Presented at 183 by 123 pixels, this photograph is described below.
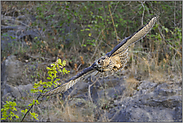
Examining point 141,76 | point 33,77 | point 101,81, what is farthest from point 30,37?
point 141,76

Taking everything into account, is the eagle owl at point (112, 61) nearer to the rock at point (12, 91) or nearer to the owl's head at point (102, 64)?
the owl's head at point (102, 64)

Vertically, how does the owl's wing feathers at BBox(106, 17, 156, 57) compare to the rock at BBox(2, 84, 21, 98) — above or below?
above

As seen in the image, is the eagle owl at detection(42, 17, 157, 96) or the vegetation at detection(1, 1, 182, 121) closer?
the eagle owl at detection(42, 17, 157, 96)

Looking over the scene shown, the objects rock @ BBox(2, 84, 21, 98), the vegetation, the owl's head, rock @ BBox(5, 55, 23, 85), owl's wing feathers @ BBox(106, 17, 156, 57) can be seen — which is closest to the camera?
owl's wing feathers @ BBox(106, 17, 156, 57)

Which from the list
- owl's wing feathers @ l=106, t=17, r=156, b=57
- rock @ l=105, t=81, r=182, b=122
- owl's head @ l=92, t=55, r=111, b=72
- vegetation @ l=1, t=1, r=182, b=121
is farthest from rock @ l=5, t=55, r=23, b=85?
owl's wing feathers @ l=106, t=17, r=156, b=57

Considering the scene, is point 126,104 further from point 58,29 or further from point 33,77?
point 58,29

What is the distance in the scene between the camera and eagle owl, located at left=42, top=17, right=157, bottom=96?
81.4 inches

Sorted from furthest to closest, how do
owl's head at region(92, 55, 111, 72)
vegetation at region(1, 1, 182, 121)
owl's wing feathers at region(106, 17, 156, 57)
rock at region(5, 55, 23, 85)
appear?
vegetation at region(1, 1, 182, 121), rock at region(5, 55, 23, 85), owl's head at region(92, 55, 111, 72), owl's wing feathers at region(106, 17, 156, 57)

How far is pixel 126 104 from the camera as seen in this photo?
4.04 metres

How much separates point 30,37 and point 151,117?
4.95 meters

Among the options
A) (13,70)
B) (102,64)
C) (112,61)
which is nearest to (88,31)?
(13,70)

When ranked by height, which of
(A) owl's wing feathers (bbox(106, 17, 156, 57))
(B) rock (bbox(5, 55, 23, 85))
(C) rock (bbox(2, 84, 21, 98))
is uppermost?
(A) owl's wing feathers (bbox(106, 17, 156, 57))

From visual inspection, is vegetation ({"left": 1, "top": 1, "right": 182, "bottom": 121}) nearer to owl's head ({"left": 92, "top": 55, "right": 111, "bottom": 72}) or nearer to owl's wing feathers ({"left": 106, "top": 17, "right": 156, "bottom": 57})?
owl's head ({"left": 92, "top": 55, "right": 111, "bottom": 72})

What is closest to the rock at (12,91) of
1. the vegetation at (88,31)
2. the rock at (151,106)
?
the vegetation at (88,31)
